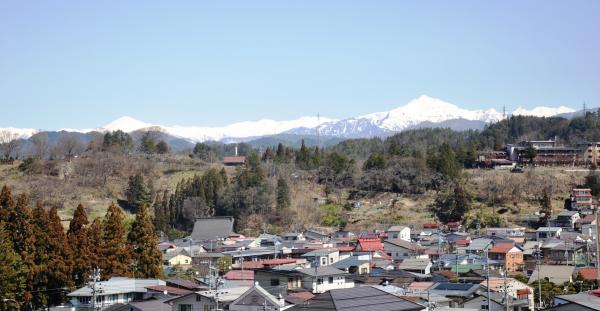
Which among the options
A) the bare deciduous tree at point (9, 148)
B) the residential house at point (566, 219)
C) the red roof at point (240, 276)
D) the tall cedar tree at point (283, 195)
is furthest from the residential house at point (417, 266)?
the bare deciduous tree at point (9, 148)

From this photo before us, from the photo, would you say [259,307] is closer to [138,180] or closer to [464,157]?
[138,180]

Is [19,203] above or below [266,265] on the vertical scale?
above

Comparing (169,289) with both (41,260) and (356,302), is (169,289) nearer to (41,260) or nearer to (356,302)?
(41,260)

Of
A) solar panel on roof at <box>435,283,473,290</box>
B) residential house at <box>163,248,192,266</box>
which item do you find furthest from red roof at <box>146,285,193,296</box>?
residential house at <box>163,248,192,266</box>

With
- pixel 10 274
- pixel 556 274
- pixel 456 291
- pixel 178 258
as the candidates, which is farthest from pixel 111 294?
pixel 556 274

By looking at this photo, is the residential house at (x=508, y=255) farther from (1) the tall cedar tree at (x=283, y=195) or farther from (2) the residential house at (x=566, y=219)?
(1) the tall cedar tree at (x=283, y=195)

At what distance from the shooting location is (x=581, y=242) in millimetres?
35969

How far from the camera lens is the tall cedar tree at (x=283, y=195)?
163ft

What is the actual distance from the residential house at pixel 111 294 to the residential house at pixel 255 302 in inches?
146

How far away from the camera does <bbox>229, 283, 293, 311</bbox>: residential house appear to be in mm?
20344

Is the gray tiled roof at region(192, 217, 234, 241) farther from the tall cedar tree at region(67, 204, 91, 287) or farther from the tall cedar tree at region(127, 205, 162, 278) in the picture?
the tall cedar tree at region(67, 204, 91, 287)

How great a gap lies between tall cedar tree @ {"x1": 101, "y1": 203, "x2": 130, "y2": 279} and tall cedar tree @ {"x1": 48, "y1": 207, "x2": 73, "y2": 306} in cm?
129

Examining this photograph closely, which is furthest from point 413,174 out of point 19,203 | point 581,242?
point 19,203

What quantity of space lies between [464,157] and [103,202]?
24635mm
